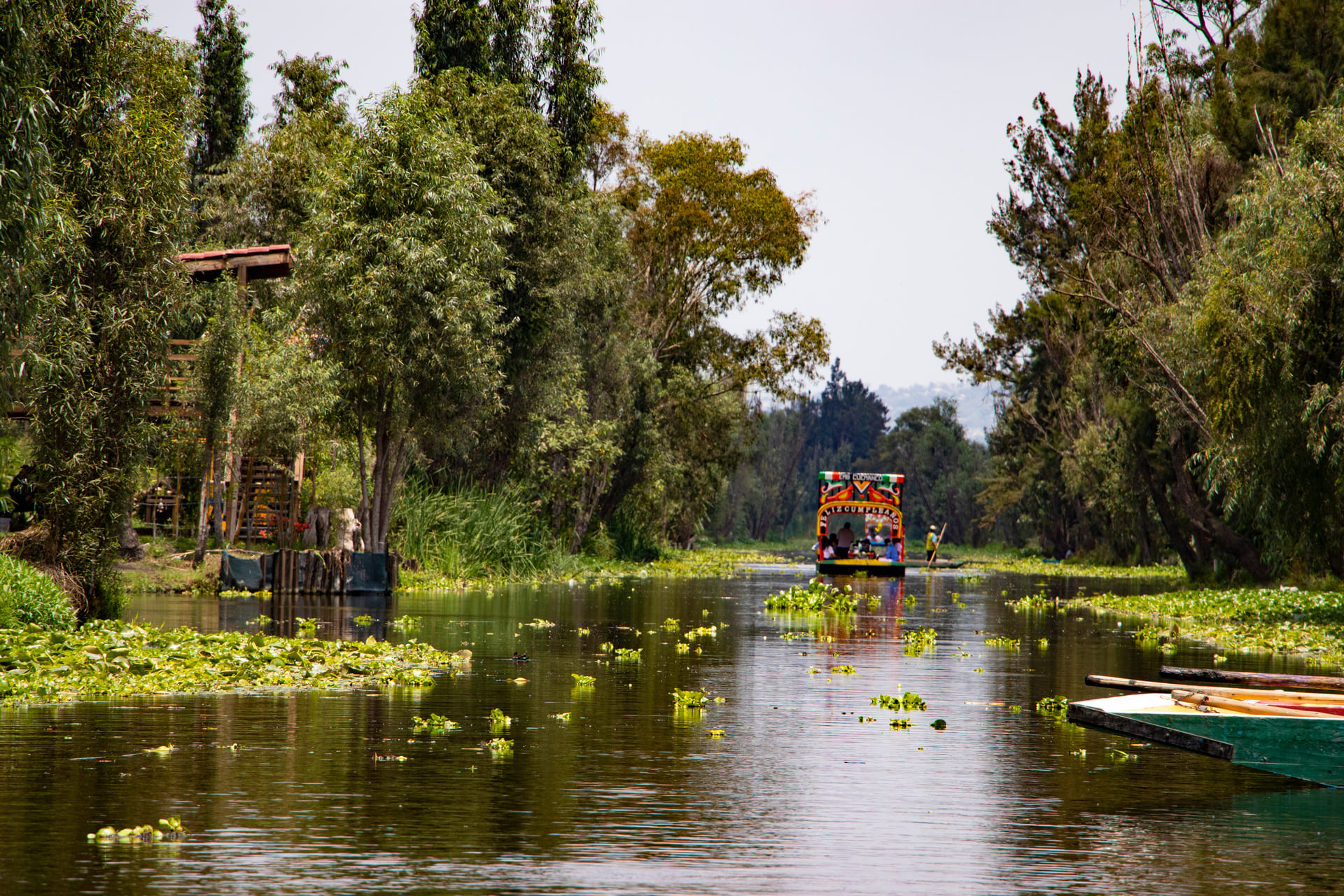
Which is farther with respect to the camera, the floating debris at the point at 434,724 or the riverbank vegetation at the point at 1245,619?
the riverbank vegetation at the point at 1245,619

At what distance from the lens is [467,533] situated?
128ft

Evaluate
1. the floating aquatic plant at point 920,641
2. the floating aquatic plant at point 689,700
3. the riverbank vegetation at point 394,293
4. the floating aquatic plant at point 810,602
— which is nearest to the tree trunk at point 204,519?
the riverbank vegetation at point 394,293

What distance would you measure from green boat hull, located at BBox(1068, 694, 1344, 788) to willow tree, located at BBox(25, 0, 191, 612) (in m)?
14.1

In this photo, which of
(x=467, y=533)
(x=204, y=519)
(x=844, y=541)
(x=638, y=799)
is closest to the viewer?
(x=638, y=799)

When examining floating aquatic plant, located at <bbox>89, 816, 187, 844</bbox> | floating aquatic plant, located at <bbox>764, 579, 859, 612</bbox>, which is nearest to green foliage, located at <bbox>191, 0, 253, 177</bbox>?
floating aquatic plant, located at <bbox>764, 579, 859, 612</bbox>

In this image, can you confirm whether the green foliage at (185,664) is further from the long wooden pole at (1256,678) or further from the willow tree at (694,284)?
the willow tree at (694,284)

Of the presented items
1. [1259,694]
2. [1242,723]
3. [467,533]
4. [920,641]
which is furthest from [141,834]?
[467,533]

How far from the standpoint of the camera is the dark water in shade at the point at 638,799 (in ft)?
23.5

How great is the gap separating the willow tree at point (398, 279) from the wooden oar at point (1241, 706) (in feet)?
71.7

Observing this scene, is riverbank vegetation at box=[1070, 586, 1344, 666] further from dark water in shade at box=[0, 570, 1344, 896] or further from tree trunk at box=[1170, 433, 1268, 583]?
dark water in shade at box=[0, 570, 1344, 896]

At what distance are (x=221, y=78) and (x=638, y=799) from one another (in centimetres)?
5799

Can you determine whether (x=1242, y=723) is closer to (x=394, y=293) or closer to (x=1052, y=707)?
(x=1052, y=707)

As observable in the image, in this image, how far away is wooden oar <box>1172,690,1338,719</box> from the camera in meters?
11.9

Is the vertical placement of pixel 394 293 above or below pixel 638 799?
above
